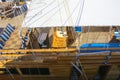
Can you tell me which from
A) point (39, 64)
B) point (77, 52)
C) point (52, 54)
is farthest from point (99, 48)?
point (39, 64)

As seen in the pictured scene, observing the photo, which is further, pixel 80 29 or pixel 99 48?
pixel 80 29

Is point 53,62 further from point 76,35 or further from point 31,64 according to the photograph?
point 76,35

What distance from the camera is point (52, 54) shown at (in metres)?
9.03

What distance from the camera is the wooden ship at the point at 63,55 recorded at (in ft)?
28.7

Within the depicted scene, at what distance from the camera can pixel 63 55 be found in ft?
28.9

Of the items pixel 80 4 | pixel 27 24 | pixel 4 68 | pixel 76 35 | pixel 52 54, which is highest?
pixel 80 4

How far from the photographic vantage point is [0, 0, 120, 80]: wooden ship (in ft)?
28.7

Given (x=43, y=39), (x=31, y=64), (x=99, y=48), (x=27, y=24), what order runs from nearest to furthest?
→ (x=27, y=24)
(x=99, y=48)
(x=31, y=64)
(x=43, y=39)

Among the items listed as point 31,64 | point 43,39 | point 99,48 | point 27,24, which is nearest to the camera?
point 27,24

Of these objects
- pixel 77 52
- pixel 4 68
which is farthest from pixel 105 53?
pixel 4 68

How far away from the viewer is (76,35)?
9500mm

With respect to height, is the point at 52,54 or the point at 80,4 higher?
the point at 80,4

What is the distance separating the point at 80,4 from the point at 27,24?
79.9 inches

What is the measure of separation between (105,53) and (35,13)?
3.04 metres
